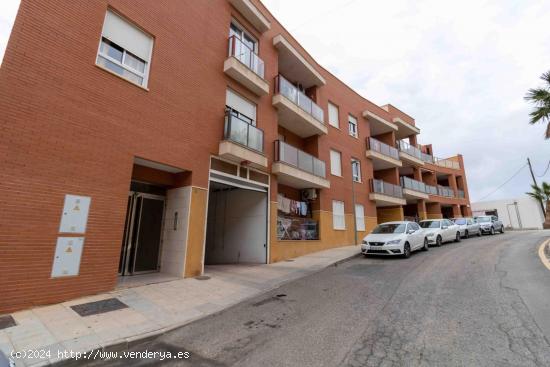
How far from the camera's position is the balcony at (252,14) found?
37.9 feet

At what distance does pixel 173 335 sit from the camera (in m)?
4.54

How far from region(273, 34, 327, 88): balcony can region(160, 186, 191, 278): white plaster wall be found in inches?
373

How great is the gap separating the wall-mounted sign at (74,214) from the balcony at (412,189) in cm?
2243

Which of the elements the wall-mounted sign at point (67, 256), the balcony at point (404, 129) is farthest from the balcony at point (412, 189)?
the wall-mounted sign at point (67, 256)

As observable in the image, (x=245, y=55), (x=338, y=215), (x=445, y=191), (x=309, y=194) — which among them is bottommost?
(x=338, y=215)

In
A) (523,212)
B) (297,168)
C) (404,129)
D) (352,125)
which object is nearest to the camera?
(297,168)

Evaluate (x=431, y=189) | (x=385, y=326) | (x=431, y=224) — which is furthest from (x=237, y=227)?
(x=431, y=189)

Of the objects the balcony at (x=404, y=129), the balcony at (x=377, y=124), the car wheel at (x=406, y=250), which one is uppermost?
the balcony at (x=404, y=129)

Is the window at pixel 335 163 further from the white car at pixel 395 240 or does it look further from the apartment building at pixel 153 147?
the white car at pixel 395 240

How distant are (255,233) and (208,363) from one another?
27.2ft

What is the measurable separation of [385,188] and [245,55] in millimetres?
14385

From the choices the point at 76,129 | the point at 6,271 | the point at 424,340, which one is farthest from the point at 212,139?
the point at 424,340

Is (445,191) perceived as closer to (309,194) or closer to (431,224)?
(431,224)

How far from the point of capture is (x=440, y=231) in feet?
51.0
